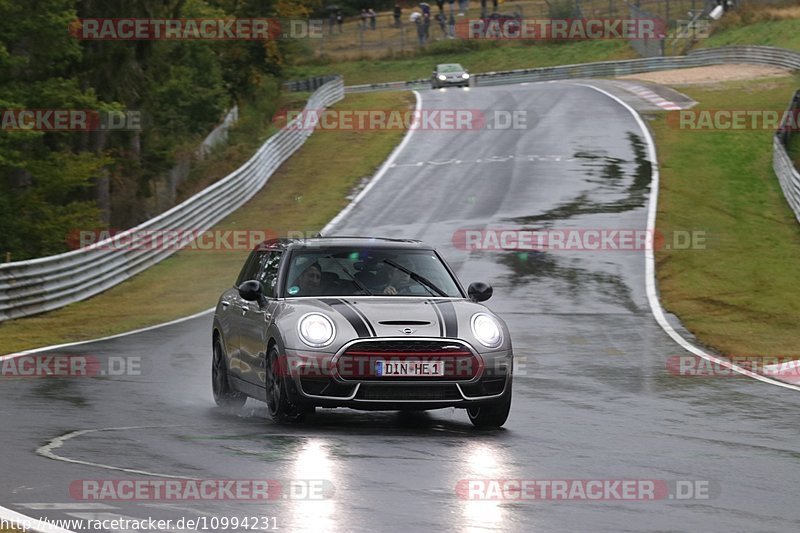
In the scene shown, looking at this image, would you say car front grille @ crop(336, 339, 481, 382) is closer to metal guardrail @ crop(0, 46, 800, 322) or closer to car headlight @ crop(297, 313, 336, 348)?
car headlight @ crop(297, 313, 336, 348)

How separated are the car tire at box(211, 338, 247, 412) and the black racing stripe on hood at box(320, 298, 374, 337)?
1.81 metres

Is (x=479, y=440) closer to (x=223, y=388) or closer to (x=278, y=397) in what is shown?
(x=278, y=397)

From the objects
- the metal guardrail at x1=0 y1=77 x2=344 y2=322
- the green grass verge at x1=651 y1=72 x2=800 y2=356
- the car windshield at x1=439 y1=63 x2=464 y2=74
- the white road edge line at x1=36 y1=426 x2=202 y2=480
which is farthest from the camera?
the car windshield at x1=439 y1=63 x2=464 y2=74

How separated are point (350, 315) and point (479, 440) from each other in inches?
53.6

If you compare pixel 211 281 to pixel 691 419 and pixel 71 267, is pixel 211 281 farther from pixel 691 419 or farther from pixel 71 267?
pixel 691 419

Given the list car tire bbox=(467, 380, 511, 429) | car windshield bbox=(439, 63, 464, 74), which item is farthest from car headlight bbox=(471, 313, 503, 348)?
car windshield bbox=(439, 63, 464, 74)

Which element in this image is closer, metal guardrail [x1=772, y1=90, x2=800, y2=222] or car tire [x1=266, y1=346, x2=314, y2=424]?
car tire [x1=266, y1=346, x2=314, y2=424]

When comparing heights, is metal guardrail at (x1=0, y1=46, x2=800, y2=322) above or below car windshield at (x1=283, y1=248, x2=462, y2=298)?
below

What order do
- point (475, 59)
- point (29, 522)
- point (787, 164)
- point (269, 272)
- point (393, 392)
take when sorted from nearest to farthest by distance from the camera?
point (29, 522) → point (393, 392) → point (269, 272) → point (787, 164) → point (475, 59)

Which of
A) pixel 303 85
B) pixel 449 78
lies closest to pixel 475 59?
pixel 303 85

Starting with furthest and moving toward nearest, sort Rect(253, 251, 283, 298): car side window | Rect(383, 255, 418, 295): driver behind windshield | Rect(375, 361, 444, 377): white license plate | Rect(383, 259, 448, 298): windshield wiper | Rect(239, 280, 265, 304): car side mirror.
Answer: Rect(253, 251, 283, 298): car side window < Rect(383, 259, 448, 298): windshield wiper < Rect(383, 255, 418, 295): driver behind windshield < Rect(239, 280, 265, 304): car side mirror < Rect(375, 361, 444, 377): white license plate

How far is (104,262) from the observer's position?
26.9 m

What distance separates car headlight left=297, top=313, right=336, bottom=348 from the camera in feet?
33.8

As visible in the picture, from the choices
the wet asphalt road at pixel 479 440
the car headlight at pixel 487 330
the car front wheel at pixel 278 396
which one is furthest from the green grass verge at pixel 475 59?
the car front wheel at pixel 278 396
